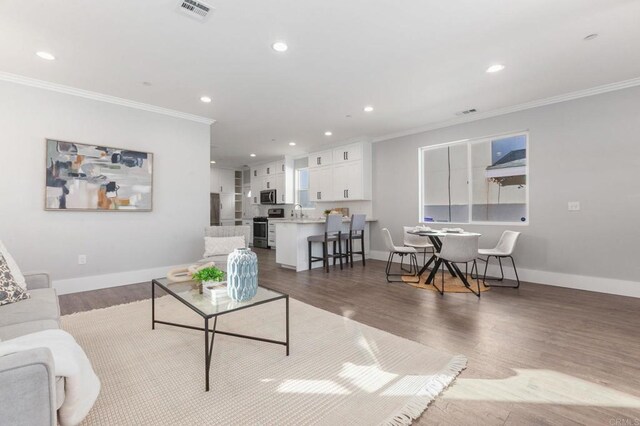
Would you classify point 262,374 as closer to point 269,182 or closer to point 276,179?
point 276,179

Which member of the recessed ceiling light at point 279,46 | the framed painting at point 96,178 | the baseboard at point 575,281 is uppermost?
the recessed ceiling light at point 279,46

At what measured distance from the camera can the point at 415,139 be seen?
19.1 feet

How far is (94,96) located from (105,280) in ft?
8.25

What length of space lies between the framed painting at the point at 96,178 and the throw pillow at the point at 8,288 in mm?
2008

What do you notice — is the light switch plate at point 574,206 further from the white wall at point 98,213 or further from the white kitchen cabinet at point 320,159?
the white wall at point 98,213

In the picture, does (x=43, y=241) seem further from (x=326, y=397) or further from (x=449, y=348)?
(x=449, y=348)

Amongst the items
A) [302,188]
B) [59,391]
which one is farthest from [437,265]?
[302,188]

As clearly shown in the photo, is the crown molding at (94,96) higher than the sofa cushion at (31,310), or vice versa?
the crown molding at (94,96)

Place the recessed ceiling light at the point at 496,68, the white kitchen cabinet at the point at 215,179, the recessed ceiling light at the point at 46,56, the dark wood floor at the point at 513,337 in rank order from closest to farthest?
the dark wood floor at the point at 513,337
the recessed ceiling light at the point at 46,56
the recessed ceiling light at the point at 496,68
the white kitchen cabinet at the point at 215,179

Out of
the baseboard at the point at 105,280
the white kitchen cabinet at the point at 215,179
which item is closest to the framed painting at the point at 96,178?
the baseboard at the point at 105,280

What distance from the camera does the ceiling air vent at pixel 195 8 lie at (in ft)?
7.45

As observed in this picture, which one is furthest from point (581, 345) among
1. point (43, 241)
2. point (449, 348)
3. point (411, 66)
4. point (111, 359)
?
point (43, 241)

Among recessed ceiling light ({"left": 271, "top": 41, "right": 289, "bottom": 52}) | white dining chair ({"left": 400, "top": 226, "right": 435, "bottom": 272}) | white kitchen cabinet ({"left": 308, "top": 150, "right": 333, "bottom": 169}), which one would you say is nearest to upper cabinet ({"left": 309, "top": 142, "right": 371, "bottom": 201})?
white kitchen cabinet ({"left": 308, "top": 150, "right": 333, "bottom": 169})

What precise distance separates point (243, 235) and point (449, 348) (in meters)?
3.27
